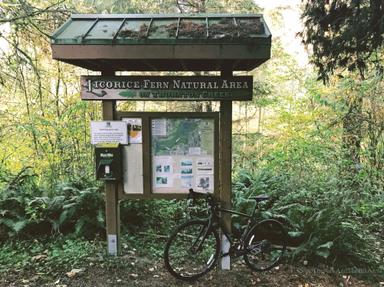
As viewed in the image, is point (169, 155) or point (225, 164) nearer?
point (225, 164)

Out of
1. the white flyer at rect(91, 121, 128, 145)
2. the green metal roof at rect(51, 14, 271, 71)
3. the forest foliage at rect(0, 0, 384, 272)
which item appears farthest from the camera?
the forest foliage at rect(0, 0, 384, 272)

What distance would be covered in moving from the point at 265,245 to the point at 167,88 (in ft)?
7.75

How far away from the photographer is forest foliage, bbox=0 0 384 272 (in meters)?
4.93

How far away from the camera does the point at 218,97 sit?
3.92m

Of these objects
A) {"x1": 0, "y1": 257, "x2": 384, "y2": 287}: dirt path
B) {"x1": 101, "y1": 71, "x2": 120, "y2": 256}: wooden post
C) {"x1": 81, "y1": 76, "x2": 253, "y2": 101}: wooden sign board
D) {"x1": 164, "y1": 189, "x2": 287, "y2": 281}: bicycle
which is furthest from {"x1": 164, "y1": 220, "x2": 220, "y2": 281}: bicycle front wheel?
{"x1": 81, "y1": 76, "x2": 253, "y2": 101}: wooden sign board

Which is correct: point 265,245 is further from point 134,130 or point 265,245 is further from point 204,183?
point 134,130

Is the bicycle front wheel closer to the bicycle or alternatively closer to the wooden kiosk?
the bicycle

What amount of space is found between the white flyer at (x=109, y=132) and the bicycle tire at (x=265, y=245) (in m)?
2.03

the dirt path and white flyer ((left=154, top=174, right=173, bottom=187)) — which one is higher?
white flyer ((left=154, top=174, right=173, bottom=187))

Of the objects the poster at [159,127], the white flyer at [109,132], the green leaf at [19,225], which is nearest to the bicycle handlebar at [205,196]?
the poster at [159,127]

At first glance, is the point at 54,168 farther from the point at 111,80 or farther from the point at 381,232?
the point at 381,232

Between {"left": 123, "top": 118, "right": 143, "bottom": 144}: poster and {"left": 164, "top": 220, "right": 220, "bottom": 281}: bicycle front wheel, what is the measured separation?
1206 millimetres

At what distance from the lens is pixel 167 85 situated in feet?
13.0

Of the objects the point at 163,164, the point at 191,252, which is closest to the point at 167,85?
the point at 163,164
